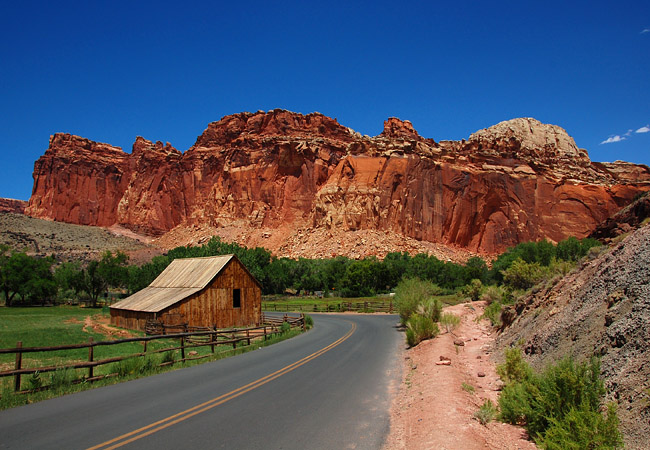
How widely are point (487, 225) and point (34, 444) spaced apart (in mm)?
108038

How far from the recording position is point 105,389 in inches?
400

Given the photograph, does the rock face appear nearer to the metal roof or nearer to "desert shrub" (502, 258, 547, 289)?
the metal roof

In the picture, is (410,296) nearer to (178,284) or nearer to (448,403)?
(178,284)

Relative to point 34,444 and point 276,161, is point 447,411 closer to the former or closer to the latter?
point 34,444

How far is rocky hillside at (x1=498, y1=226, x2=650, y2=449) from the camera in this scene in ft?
19.0

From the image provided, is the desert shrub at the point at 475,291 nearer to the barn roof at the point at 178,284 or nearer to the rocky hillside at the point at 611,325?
the barn roof at the point at 178,284

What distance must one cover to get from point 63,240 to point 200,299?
Result: 8897cm

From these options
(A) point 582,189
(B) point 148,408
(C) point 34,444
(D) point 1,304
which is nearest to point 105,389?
(B) point 148,408

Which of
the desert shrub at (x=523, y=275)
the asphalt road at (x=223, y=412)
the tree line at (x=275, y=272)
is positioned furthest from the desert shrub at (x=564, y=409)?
the tree line at (x=275, y=272)

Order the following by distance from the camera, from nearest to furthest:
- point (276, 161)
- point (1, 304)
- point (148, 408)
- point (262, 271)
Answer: point (148, 408), point (1, 304), point (262, 271), point (276, 161)

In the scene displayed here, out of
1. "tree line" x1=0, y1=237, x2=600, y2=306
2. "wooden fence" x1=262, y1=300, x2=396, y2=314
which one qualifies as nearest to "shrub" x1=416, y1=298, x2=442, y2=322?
"wooden fence" x1=262, y1=300, x2=396, y2=314

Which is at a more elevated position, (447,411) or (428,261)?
(428,261)

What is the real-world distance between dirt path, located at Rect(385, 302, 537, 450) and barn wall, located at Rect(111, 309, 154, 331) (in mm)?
17226

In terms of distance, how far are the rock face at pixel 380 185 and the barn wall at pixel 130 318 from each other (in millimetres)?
64691
